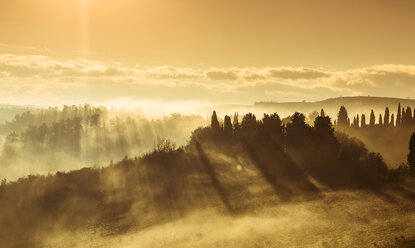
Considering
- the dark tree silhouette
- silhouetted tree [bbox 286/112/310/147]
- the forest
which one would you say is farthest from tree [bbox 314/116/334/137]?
the dark tree silhouette

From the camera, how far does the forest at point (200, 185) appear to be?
237ft

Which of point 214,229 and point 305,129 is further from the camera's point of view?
point 305,129

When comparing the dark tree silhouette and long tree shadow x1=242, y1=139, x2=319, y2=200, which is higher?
the dark tree silhouette

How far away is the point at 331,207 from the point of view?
224ft

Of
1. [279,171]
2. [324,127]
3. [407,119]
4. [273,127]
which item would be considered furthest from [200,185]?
[407,119]

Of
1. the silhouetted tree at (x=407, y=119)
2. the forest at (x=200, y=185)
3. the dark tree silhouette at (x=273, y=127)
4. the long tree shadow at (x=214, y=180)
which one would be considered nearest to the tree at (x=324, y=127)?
the forest at (x=200, y=185)

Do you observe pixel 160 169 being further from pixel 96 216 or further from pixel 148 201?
pixel 96 216

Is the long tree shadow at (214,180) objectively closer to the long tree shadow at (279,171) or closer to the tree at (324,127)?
the long tree shadow at (279,171)

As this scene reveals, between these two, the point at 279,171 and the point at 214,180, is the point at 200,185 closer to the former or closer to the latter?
the point at 214,180

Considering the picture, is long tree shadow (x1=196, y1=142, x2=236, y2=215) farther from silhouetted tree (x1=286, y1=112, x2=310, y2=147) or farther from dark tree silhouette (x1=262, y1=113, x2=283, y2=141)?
silhouetted tree (x1=286, y1=112, x2=310, y2=147)

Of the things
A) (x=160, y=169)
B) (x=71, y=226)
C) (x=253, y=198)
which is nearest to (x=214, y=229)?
(x=253, y=198)

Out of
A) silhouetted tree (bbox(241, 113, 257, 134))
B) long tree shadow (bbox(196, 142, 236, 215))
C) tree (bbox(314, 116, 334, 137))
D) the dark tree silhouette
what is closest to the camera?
long tree shadow (bbox(196, 142, 236, 215))

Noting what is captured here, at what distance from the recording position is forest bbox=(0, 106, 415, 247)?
7212 cm

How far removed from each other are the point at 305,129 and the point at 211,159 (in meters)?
29.8
